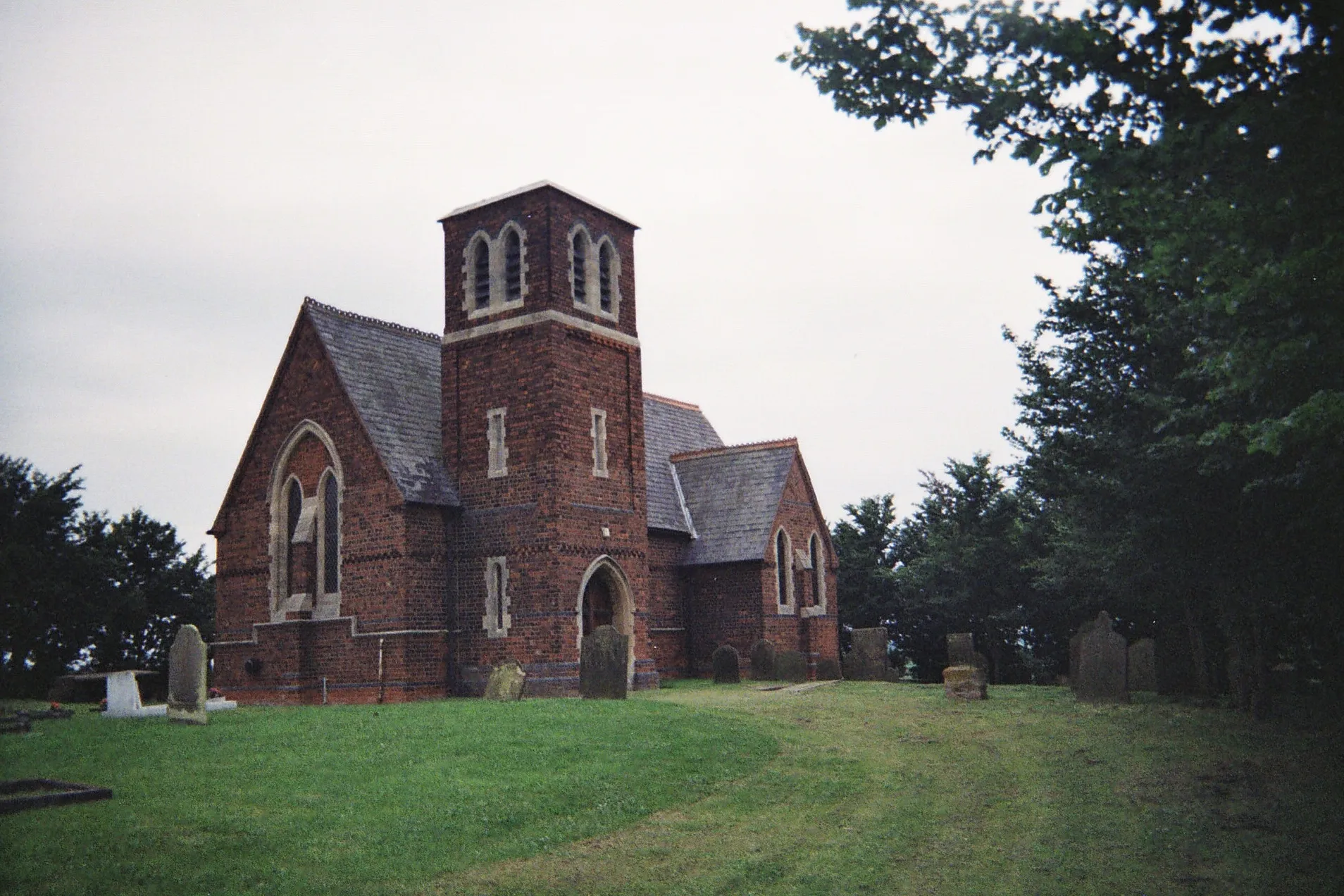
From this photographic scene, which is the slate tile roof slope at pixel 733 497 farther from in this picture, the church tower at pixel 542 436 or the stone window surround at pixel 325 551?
the stone window surround at pixel 325 551

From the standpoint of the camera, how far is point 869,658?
29.1m

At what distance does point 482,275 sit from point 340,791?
1796 centimetres

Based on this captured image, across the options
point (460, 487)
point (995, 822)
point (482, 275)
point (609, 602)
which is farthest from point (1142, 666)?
point (482, 275)

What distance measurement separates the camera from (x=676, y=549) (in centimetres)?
3272

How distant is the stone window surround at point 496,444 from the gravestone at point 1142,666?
16.0 meters

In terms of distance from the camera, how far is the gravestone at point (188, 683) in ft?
55.1

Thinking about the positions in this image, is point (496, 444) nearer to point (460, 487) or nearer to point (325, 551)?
point (460, 487)

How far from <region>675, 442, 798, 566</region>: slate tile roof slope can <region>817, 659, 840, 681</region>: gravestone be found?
4.16 m

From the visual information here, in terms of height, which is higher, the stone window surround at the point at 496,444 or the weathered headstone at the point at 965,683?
the stone window surround at the point at 496,444

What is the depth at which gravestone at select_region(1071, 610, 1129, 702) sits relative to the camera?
2111 cm

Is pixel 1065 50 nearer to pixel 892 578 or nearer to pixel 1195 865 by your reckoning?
pixel 1195 865

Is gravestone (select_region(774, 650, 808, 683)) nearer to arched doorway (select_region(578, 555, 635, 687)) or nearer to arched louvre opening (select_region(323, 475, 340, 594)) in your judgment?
arched doorway (select_region(578, 555, 635, 687))

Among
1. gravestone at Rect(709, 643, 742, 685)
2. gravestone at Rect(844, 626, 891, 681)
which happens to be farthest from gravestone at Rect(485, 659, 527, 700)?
gravestone at Rect(844, 626, 891, 681)

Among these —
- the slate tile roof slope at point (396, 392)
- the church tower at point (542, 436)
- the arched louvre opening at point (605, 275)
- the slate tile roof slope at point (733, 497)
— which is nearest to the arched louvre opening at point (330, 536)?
the slate tile roof slope at point (396, 392)
